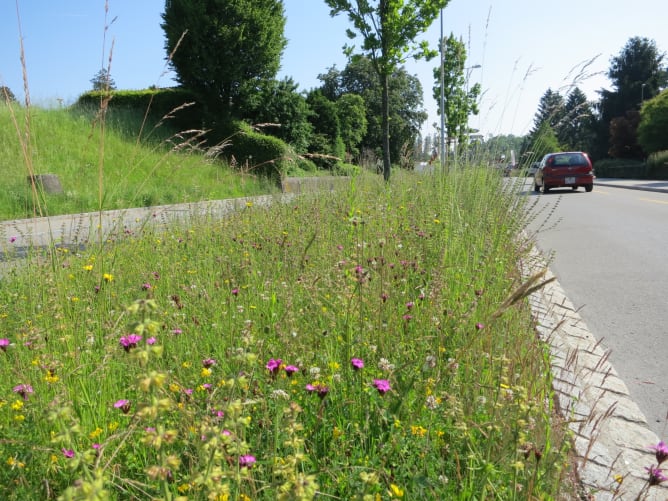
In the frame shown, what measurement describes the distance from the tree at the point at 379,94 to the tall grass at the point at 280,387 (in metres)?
50.8

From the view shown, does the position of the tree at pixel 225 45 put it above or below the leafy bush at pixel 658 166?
above

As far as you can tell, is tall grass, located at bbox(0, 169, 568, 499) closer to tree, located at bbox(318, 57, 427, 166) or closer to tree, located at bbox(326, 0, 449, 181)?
tree, located at bbox(326, 0, 449, 181)

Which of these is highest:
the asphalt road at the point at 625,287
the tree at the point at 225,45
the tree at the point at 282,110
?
the tree at the point at 225,45

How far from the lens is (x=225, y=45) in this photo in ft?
59.1

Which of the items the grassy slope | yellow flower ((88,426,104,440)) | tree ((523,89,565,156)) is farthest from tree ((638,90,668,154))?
yellow flower ((88,426,104,440))

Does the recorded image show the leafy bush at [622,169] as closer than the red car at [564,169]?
No

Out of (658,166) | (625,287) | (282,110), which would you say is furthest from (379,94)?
(625,287)

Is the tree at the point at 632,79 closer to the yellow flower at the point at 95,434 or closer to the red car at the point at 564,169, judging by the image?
the red car at the point at 564,169

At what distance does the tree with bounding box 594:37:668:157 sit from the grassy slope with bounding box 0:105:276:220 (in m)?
56.3

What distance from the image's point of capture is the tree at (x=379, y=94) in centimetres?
5559

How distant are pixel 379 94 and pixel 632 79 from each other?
31344 millimetres

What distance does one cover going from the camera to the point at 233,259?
4172 millimetres

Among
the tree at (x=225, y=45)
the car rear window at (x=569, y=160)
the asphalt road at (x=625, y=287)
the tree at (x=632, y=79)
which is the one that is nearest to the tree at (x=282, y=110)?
the tree at (x=225, y=45)

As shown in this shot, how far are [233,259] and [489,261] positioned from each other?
2.10 m
